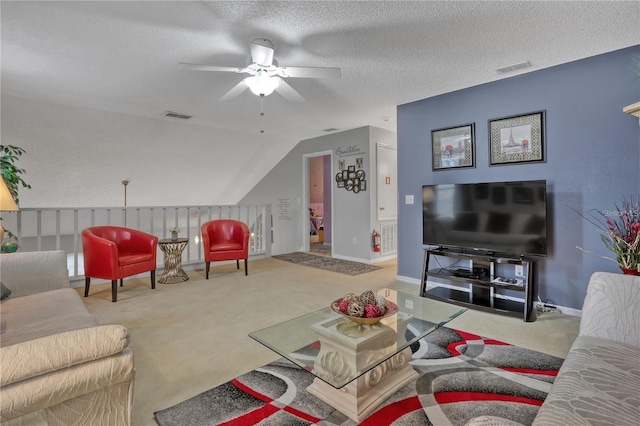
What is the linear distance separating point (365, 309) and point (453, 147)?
2873 millimetres

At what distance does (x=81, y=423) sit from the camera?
1182 mm

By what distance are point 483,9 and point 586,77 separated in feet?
5.10

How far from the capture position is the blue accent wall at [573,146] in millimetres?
2834

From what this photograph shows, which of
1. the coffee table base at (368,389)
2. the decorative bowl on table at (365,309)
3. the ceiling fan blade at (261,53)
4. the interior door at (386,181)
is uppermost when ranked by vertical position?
the ceiling fan blade at (261,53)

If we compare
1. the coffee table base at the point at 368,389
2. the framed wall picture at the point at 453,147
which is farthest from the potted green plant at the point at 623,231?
the coffee table base at the point at 368,389

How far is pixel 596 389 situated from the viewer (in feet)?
3.92

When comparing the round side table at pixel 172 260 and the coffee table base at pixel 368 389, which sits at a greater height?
the round side table at pixel 172 260

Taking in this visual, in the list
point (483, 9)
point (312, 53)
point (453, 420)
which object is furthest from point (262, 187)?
point (453, 420)

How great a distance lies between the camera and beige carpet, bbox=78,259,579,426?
2.06 m

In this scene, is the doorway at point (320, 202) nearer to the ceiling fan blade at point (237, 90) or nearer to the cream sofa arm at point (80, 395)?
the ceiling fan blade at point (237, 90)

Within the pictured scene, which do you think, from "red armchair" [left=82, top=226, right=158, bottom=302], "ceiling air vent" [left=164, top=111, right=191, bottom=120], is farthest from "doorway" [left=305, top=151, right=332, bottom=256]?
"red armchair" [left=82, top=226, right=158, bottom=302]

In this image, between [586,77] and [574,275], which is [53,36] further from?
[574,275]

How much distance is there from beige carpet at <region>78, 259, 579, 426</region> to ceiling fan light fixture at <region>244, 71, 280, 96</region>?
2070 mm

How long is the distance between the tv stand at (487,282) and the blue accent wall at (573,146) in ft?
0.94
